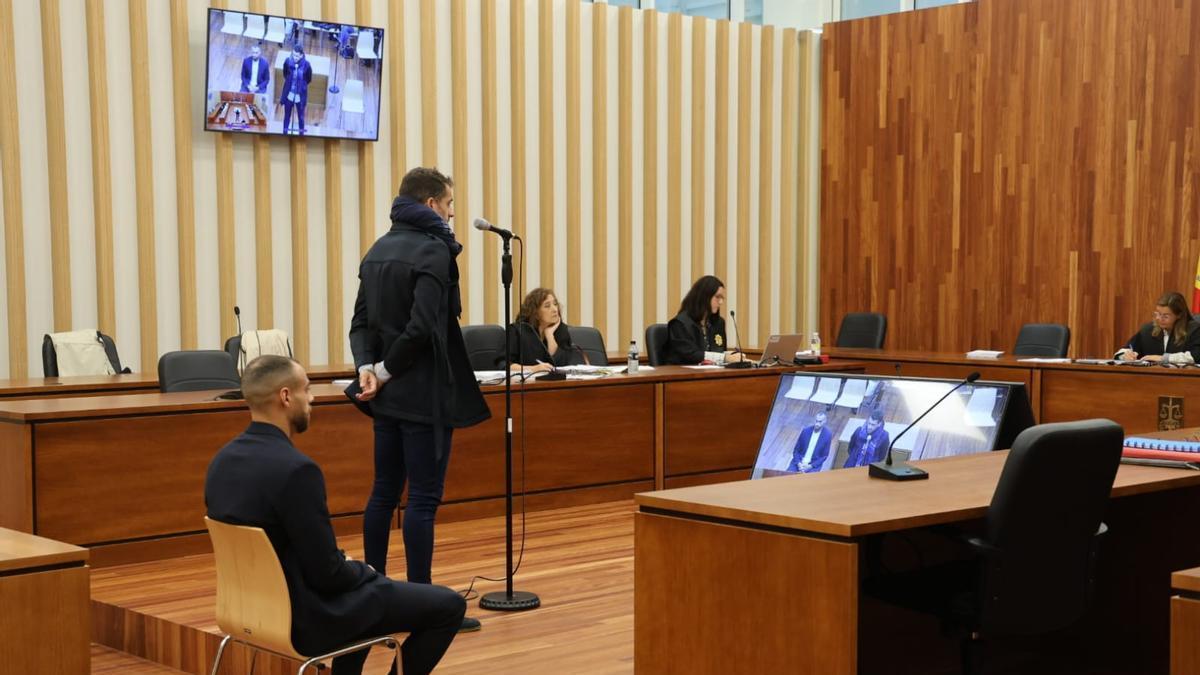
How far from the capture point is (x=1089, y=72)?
34.6 feet

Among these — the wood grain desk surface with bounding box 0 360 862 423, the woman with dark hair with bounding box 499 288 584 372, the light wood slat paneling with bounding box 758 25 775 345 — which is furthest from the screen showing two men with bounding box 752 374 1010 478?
the light wood slat paneling with bounding box 758 25 775 345

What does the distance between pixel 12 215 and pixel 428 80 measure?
3.06 m

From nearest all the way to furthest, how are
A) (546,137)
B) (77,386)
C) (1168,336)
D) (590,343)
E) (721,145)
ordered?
(77,386)
(590,343)
(1168,336)
(546,137)
(721,145)

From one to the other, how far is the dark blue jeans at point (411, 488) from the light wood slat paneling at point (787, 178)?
315 inches

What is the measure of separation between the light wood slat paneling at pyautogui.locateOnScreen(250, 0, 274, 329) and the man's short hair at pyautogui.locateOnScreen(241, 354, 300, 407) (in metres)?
6.06

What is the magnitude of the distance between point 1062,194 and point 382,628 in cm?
880

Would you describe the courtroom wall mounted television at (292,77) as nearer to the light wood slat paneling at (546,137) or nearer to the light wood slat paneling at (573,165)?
the light wood slat paneling at (546,137)

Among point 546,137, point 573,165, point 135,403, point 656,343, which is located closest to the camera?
point 135,403

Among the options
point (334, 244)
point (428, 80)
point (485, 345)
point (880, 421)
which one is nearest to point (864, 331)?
point (428, 80)

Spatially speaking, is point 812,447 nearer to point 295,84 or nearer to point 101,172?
point 101,172

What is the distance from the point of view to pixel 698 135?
37.7ft

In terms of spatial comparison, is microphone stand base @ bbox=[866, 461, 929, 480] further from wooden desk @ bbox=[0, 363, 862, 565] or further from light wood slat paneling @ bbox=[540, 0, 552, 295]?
light wood slat paneling @ bbox=[540, 0, 552, 295]

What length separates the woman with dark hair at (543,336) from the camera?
7.62 meters

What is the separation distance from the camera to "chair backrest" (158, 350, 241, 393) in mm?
6438
